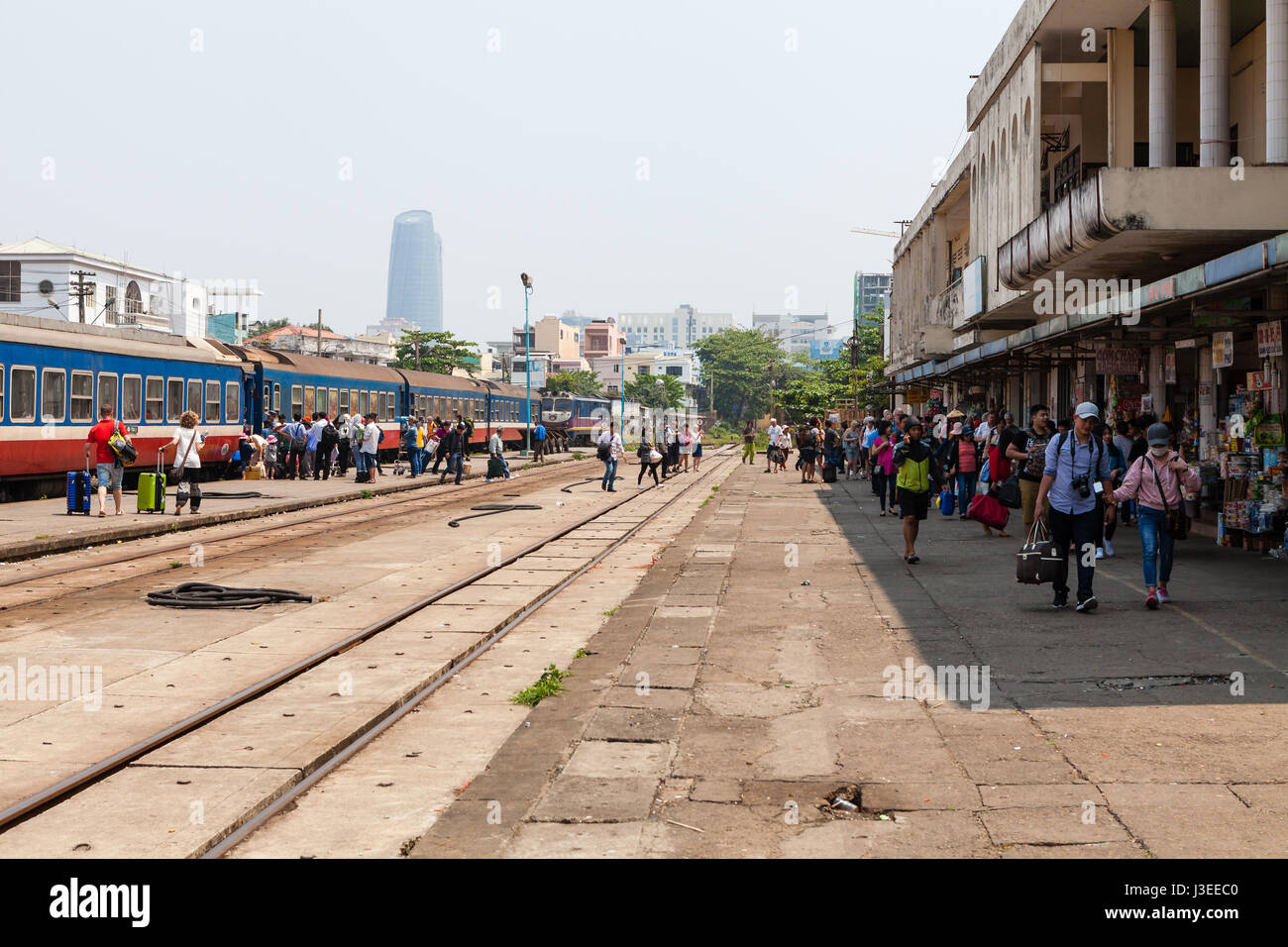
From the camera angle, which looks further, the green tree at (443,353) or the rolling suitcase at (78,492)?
the green tree at (443,353)

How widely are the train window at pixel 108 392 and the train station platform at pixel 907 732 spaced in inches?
679

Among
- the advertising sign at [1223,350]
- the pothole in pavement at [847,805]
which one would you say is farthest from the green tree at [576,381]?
the pothole in pavement at [847,805]

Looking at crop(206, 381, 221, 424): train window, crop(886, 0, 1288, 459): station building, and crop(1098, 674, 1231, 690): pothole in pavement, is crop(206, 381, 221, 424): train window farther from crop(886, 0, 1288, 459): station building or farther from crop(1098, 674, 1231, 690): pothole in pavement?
crop(1098, 674, 1231, 690): pothole in pavement

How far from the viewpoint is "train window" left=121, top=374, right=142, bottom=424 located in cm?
2759

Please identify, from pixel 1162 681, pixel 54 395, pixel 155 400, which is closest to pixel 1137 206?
pixel 1162 681

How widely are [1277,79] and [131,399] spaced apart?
885 inches

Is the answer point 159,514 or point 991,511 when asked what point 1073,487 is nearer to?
point 991,511

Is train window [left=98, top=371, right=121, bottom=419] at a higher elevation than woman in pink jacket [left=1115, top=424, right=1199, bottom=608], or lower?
higher

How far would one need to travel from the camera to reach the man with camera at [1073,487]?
11.6 meters

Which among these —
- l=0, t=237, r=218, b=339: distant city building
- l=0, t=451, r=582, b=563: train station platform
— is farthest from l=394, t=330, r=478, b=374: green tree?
l=0, t=451, r=582, b=563: train station platform

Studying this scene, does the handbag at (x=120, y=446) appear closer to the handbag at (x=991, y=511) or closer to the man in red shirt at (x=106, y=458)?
the man in red shirt at (x=106, y=458)

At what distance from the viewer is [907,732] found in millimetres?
7312

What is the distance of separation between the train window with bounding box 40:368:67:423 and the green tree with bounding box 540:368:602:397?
9865 centimetres
